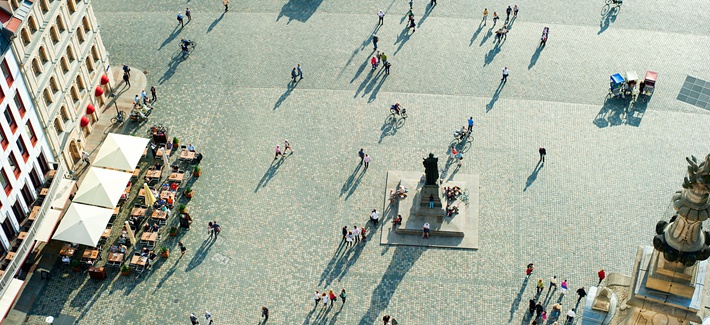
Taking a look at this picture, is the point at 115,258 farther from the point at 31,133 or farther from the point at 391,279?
the point at 391,279

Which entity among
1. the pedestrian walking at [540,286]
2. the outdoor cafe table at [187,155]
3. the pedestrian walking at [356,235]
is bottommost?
the pedestrian walking at [356,235]

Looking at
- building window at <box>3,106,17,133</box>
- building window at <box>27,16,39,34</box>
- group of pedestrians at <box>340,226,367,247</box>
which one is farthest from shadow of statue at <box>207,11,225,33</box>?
group of pedestrians at <box>340,226,367,247</box>

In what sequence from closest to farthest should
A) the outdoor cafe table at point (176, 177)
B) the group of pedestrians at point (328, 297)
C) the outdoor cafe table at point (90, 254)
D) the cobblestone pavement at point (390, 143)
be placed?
the group of pedestrians at point (328, 297) → the cobblestone pavement at point (390, 143) → the outdoor cafe table at point (90, 254) → the outdoor cafe table at point (176, 177)

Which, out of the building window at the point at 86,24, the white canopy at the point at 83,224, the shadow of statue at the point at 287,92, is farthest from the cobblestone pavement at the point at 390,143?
the building window at the point at 86,24

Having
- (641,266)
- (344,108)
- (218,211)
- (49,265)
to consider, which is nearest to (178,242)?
(218,211)

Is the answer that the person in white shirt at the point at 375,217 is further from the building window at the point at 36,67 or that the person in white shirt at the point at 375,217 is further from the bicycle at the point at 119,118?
the building window at the point at 36,67

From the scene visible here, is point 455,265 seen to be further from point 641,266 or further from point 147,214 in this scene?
point 641,266

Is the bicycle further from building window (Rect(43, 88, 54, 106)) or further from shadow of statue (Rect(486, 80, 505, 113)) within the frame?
shadow of statue (Rect(486, 80, 505, 113))
